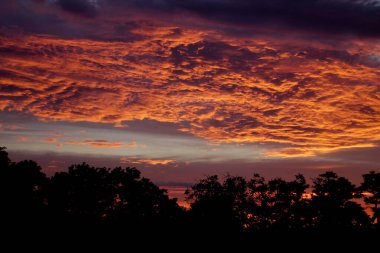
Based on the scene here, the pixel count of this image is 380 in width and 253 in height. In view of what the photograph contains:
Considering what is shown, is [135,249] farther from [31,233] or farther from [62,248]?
[31,233]

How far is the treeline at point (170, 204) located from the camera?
4097 cm

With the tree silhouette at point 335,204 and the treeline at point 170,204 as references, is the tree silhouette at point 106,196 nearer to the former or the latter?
the treeline at point 170,204

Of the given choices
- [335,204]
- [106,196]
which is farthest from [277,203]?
[106,196]

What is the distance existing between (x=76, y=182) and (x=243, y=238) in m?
26.2

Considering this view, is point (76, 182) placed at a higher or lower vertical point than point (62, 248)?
higher

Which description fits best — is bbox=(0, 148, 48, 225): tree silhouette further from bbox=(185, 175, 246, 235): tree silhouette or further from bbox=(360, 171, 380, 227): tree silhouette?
bbox=(360, 171, 380, 227): tree silhouette

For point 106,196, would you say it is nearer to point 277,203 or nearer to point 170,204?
point 170,204

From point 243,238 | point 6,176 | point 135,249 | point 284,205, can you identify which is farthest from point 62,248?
point 284,205

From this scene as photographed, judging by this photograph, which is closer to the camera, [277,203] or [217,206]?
[217,206]

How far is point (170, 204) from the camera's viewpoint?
55.3 meters

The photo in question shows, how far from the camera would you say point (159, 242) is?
38.4m

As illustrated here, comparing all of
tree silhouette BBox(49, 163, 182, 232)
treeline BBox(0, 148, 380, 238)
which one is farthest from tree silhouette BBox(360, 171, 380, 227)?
tree silhouette BBox(49, 163, 182, 232)

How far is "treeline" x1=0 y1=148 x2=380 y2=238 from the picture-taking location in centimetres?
4097

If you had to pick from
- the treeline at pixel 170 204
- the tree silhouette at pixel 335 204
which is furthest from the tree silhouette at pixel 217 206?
the tree silhouette at pixel 335 204
